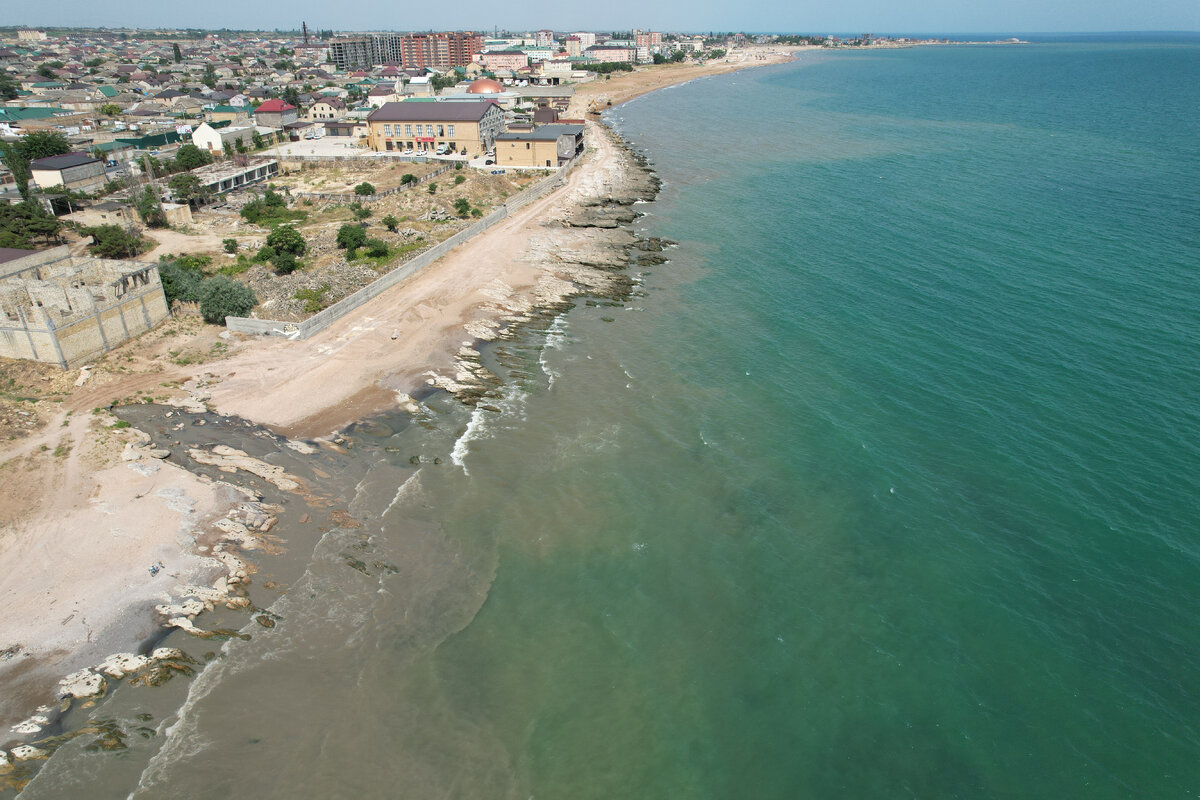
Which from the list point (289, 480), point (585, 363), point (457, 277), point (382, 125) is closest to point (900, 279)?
point (585, 363)

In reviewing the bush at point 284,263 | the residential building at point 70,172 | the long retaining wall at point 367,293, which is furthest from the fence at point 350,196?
the residential building at point 70,172

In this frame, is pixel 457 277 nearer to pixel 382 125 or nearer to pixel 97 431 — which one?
pixel 97 431

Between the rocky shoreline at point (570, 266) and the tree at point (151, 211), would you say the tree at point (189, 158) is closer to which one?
the tree at point (151, 211)

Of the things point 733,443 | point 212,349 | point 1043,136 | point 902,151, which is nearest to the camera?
point 733,443

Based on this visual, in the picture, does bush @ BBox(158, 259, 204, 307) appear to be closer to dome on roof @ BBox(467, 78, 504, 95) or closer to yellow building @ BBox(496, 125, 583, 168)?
yellow building @ BBox(496, 125, 583, 168)

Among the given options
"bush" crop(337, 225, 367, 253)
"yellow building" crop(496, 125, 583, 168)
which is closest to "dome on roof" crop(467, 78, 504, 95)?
"yellow building" crop(496, 125, 583, 168)

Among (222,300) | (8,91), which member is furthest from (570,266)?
(8,91)

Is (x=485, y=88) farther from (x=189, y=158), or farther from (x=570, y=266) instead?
(x=570, y=266)
